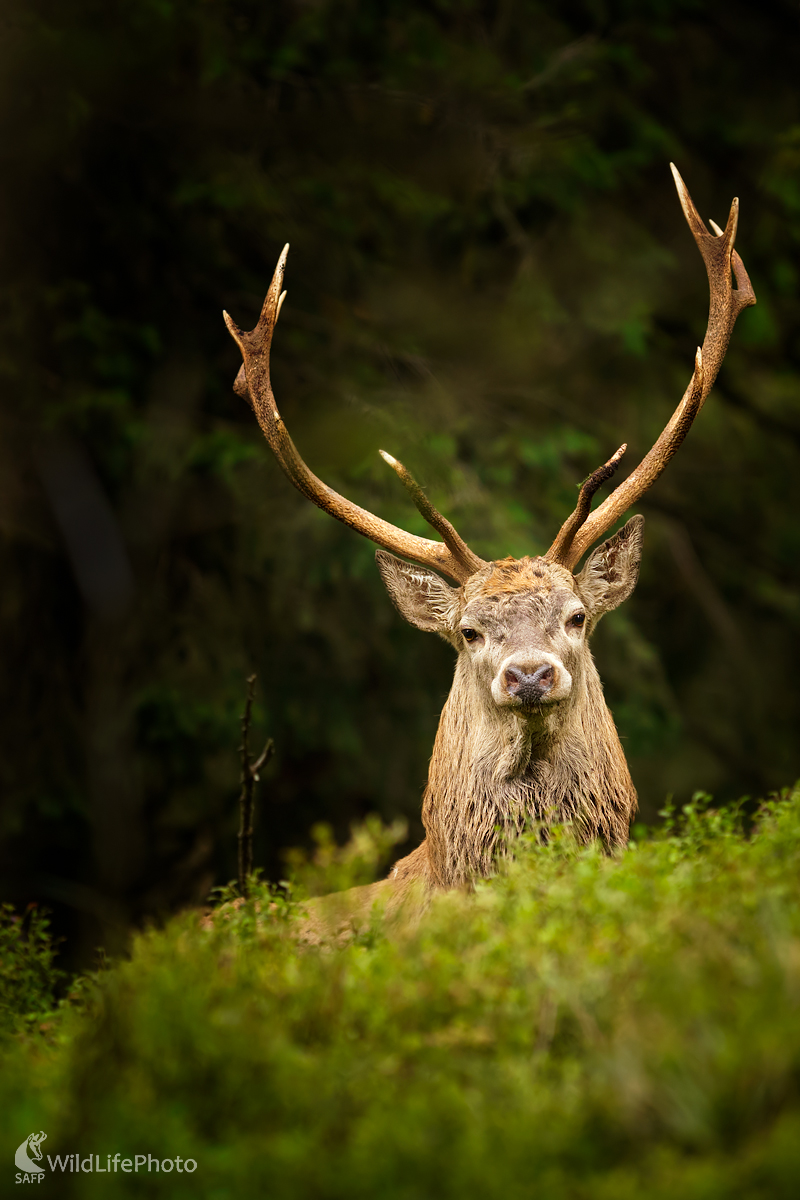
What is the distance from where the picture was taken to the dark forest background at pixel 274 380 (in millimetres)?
7418

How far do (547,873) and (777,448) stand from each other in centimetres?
775

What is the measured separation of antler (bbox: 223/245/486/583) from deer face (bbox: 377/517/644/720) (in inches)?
3.6

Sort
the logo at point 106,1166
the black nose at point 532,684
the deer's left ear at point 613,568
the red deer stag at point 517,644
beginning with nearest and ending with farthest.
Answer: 1. the logo at point 106,1166
2. the black nose at point 532,684
3. the red deer stag at point 517,644
4. the deer's left ear at point 613,568

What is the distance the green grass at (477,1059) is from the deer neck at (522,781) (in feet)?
4.07

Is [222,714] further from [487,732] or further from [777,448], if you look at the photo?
[777,448]

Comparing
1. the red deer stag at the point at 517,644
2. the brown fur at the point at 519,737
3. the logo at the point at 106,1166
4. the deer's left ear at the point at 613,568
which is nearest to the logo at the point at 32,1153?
the logo at the point at 106,1166

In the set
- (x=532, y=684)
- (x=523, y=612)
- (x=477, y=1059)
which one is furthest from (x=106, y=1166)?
(x=523, y=612)

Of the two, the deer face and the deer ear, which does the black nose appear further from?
the deer ear

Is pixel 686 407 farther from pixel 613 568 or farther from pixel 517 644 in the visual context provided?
pixel 517 644

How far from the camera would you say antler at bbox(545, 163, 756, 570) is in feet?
14.9

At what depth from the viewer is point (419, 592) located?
4.84 meters

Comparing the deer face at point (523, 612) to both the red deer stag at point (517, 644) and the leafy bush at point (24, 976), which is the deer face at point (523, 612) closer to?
the red deer stag at point (517, 644)

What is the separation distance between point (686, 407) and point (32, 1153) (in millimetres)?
3489

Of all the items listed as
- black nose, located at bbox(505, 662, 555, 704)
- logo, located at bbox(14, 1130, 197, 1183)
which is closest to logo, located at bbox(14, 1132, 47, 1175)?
logo, located at bbox(14, 1130, 197, 1183)
